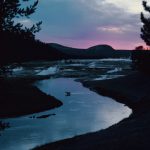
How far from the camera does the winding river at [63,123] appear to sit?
126 feet

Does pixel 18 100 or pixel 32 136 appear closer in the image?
pixel 32 136

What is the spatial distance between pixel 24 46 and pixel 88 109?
143 feet

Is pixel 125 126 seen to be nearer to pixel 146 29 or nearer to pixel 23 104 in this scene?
pixel 23 104

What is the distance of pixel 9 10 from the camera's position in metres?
19.7

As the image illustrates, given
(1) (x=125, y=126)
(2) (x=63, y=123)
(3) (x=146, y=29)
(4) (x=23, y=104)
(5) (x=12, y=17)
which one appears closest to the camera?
(5) (x=12, y=17)

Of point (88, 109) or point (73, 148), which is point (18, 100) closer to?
point (88, 109)

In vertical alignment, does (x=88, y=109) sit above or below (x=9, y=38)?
below

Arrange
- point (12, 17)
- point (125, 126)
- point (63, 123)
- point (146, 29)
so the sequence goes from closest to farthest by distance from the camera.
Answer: point (12, 17), point (125, 126), point (63, 123), point (146, 29)

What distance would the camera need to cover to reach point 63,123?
48406mm

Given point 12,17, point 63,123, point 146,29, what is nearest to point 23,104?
point 63,123

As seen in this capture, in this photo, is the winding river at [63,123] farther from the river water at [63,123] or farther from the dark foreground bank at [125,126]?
the dark foreground bank at [125,126]

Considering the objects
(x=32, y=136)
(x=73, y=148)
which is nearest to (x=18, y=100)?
(x=32, y=136)

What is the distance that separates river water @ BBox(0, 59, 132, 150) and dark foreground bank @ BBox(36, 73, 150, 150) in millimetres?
3026

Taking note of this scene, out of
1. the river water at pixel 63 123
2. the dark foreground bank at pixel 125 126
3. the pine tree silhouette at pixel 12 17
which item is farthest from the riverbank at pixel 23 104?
the pine tree silhouette at pixel 12 17
